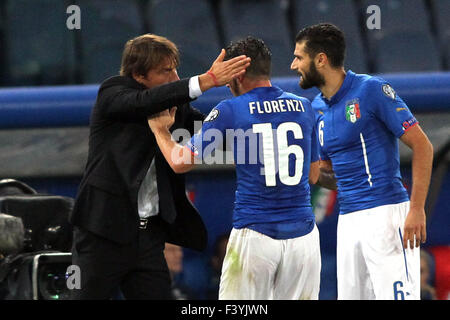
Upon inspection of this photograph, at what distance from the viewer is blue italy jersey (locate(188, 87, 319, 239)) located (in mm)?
3344

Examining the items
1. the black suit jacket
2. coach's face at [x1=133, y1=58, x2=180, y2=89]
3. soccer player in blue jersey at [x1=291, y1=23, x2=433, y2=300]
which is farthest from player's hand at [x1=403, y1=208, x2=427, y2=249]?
coach's face at [x1=133, y1=58, x2=180, y2=89]

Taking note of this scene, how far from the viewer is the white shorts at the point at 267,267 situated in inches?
132

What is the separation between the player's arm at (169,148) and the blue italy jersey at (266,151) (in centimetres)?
5

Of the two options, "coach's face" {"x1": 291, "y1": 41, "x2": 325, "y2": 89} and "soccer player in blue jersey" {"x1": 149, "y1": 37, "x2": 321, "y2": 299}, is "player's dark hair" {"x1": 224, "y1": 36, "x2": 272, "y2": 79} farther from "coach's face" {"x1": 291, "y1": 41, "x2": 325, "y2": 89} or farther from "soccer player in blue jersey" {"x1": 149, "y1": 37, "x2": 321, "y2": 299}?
"coach's face" {"x1": 291, "y1": 41, "x2": 325, "y2": 89}

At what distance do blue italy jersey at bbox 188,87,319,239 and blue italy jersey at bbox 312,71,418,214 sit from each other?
409 millimetres

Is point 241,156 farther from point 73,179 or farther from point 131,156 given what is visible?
point 73,179

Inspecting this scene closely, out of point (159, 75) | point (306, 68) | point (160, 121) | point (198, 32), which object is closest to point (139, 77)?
point (159, 75)

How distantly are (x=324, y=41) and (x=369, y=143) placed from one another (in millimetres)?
529

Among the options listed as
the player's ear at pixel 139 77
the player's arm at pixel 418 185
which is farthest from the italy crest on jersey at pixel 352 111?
the player's ear at pixel 139 77

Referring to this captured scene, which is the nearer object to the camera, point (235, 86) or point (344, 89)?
point (235, 86)

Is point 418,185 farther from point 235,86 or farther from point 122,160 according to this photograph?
point 122,160

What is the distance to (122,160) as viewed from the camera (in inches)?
134

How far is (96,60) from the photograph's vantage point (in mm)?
6930

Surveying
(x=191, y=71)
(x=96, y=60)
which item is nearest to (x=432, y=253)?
(x=191, y=71)
